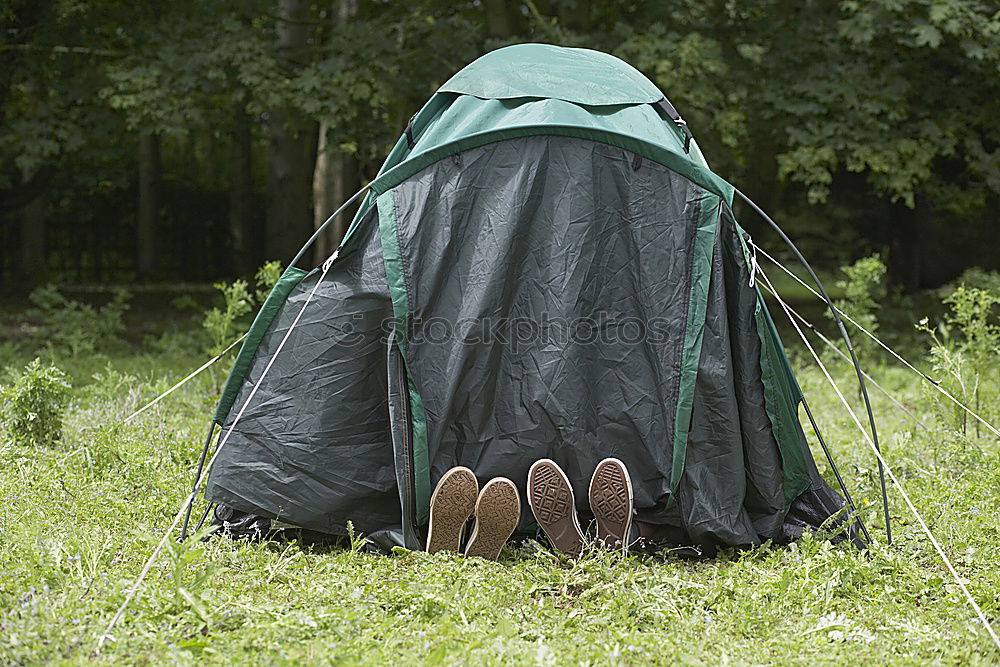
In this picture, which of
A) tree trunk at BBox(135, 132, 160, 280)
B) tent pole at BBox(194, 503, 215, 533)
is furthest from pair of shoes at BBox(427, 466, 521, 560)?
tree trunk at BBox(135, 132, 160, 280)

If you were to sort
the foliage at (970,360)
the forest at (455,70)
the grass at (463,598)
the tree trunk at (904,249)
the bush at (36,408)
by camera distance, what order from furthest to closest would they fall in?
the tree trunk at (904,249) → the forest at (455,70) → the foliage at (970,360) → the bush at (36,408) → the grass at (463,598)

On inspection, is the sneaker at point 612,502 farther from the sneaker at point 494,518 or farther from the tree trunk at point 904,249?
the tree trunk at point 904,249

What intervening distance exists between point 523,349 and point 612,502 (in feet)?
2.16

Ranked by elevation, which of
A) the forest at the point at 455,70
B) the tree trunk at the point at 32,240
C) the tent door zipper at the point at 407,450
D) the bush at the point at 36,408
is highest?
the forest at the point at 455,70

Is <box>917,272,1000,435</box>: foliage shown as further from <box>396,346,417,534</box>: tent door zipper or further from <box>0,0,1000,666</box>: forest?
<box>396,346,417,534</box>: tent door zipper

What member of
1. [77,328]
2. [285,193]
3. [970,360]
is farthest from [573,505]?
[285,193]

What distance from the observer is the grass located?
8.76ft

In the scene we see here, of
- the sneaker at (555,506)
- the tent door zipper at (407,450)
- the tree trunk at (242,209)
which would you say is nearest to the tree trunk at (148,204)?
the tree trunk at (242,209)

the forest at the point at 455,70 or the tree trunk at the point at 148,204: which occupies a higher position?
the forest at the point at 455,70

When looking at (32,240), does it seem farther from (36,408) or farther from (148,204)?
(36,408)

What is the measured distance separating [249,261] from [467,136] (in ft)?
34.3

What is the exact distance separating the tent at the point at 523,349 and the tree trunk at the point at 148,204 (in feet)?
32.7

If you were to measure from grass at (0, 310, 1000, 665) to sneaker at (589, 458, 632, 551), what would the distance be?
0.12m

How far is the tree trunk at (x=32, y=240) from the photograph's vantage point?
41.3ft
